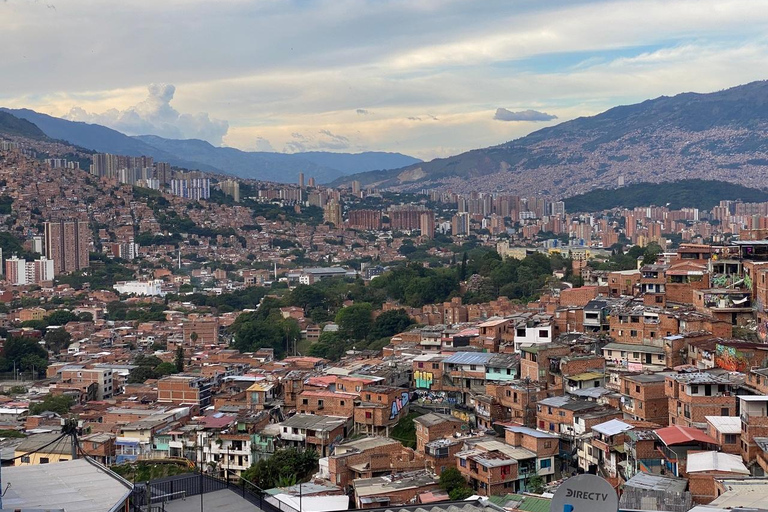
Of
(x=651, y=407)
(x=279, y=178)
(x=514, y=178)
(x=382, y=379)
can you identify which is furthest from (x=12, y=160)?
(x=279, y=178)

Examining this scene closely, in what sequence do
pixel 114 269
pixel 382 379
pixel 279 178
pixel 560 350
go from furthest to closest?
pixel 279 178 → pixel 114 269 → pixel 382 379 → pixel 560 350

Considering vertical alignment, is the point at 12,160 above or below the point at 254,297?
above

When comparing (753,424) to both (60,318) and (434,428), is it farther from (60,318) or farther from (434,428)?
(60,318)

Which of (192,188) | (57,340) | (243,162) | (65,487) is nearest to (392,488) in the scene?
(65,487)

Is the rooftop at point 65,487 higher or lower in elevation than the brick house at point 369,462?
higher

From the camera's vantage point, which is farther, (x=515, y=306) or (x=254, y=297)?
(x=254, y=297)

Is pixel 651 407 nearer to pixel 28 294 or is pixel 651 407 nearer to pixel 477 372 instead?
pixel 477 372

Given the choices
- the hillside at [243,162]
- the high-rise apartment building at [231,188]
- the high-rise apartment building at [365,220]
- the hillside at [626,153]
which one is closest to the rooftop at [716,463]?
the high-rise apartment building at [365,220]

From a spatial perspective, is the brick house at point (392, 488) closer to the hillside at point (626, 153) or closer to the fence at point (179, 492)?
the fence at point (179, 492)
